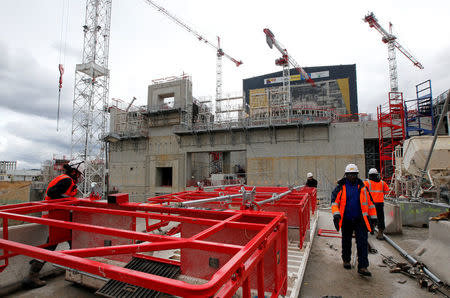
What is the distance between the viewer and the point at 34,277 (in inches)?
146

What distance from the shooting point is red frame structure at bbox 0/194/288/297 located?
4.56ft

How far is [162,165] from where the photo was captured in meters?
28.1

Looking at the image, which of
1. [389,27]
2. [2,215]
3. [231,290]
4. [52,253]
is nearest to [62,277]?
[2,215]

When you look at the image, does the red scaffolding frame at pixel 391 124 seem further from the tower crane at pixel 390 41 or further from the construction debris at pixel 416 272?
the tower crane at pixel 390 41

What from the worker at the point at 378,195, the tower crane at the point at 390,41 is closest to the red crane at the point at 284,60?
the tower crane at the point at 390,41

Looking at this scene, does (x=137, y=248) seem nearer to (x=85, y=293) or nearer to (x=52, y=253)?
(x=52, y=253)

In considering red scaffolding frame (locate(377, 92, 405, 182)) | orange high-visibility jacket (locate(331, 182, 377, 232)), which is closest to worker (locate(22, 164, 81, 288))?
orange high-visibility jacket (locate(331, 182, 377, 232))

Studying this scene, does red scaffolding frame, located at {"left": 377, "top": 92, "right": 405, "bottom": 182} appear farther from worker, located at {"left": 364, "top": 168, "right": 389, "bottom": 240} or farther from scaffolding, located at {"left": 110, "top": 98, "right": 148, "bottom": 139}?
scaffolding, located at {"left": 110, "top": 98, "right": 148, "bottom": 139}

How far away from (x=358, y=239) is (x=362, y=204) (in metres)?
0.66

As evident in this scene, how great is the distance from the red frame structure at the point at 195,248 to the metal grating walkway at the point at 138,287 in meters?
0.22

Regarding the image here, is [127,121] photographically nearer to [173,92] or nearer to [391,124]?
[173,92]

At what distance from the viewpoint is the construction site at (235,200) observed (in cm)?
259

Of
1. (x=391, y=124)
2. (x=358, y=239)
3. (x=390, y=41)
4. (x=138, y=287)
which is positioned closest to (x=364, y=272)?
(x=358, y=239)

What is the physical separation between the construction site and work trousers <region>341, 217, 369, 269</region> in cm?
14
